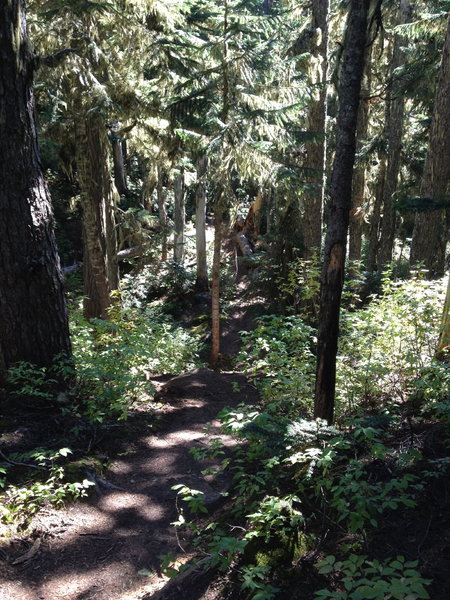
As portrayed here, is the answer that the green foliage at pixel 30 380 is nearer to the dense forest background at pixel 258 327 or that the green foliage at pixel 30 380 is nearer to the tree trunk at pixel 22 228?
the dense forest background at pixel 258 327

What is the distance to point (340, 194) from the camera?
4.29 meters

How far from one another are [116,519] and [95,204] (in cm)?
827

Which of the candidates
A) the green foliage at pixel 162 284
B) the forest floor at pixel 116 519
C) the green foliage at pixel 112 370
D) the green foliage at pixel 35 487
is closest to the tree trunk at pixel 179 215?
the green foliage at pixel 162 284

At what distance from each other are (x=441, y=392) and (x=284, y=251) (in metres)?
9.20

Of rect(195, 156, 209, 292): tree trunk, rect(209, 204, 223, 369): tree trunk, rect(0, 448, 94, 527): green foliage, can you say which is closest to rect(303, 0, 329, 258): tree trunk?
rect(209, 204, 223, 369): tree trunk

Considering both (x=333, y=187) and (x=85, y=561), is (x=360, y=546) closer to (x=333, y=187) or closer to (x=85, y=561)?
(x=85, y=561)

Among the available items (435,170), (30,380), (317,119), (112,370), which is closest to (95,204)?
(112,370)

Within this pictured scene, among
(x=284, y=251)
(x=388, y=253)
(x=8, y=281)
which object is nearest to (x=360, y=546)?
(x=8, y=281)

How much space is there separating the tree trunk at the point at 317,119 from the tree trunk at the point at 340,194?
7176 mm

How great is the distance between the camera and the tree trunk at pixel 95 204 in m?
10.4

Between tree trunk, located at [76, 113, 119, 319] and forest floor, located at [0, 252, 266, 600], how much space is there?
4.88m

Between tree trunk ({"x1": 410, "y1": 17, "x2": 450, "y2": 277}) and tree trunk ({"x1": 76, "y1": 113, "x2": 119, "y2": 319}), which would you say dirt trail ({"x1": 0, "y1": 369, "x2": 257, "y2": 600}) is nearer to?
tree trunk ({"x1": 76, "y1": 113, "x2": 119, "y2": 319})

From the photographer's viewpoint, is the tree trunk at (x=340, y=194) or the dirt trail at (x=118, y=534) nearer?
the dirt trail at (x=118, y=534)

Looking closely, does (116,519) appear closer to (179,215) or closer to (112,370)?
(112,370)
